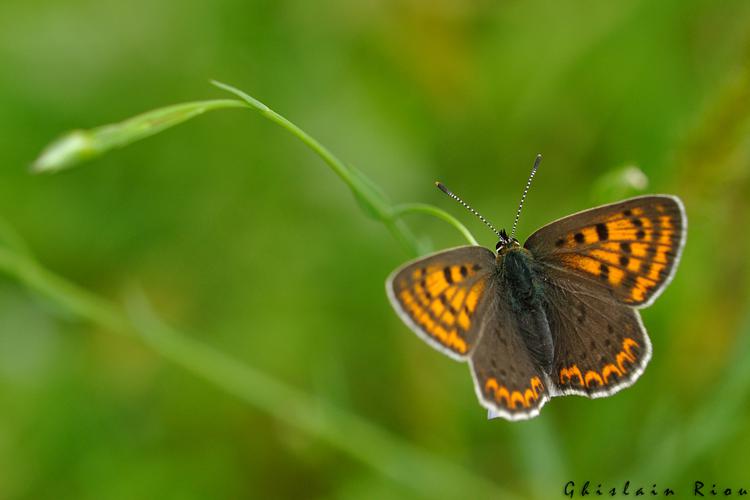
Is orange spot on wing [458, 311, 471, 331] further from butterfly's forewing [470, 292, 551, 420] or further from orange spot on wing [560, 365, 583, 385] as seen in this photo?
orange spot on wing [560, 365, 583, 385]

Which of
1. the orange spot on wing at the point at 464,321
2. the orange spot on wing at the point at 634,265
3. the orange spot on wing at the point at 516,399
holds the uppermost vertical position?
the orange spot on wing at the point at 634,265

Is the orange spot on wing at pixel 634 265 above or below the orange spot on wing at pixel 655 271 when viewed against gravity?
above

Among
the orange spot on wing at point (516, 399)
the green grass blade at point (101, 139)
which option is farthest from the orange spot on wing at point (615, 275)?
the green grass blade at point (101, 139)

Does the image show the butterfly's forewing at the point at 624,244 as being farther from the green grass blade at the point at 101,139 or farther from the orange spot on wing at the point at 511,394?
the green grass blade at the point at 101,139

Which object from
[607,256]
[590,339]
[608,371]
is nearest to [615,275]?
[607,256]

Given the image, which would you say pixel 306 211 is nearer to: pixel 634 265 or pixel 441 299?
pixel 441 299

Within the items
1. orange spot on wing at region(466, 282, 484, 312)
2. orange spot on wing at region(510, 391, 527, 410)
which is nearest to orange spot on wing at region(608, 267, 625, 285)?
orange spot on wing at region(466, 282, 484, 312)

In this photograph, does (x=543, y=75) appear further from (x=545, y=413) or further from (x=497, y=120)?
(x=545, y=413)

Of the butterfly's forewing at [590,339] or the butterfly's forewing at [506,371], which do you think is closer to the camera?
the butterfly's forewing at [506,371]
